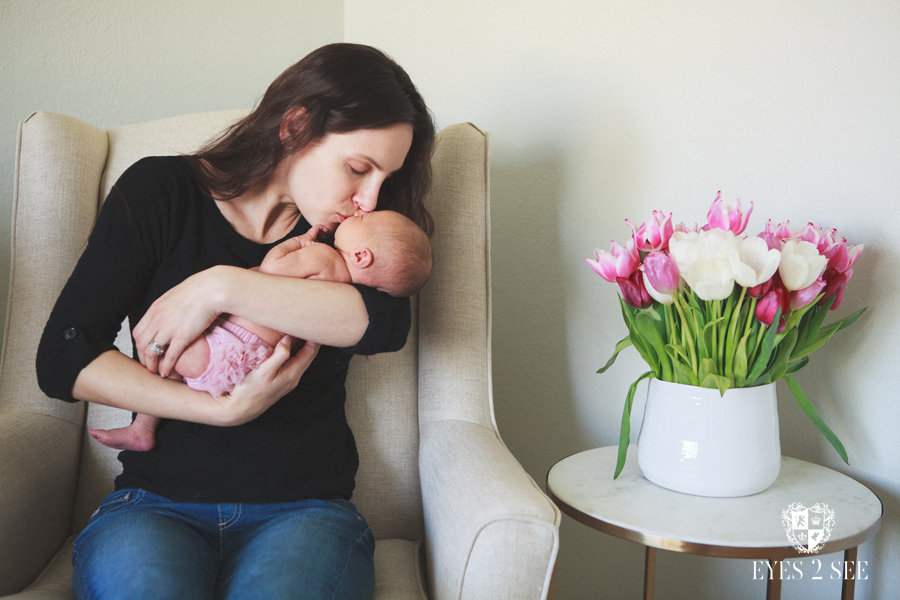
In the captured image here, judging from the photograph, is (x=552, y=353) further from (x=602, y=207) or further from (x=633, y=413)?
(x=602, y=207)

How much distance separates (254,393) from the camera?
3.01ft

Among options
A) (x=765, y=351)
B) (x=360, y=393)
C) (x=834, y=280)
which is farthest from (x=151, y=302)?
(x=834, y=280)

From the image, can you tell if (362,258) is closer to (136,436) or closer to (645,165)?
(136,436)

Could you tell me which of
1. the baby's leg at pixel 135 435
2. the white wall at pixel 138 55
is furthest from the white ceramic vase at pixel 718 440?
the white wall at pixel 138 55

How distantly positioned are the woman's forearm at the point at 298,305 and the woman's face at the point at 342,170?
0.44 ft

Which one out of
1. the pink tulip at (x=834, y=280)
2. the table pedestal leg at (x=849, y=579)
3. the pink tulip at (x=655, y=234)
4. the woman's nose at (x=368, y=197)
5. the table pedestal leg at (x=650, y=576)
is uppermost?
the woman's nose at (x=368, y=197)

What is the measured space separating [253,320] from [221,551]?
0.35 m

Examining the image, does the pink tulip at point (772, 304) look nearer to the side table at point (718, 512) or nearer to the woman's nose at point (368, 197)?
the side table at point (718, 512)

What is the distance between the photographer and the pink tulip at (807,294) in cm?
92

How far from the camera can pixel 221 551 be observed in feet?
3.08

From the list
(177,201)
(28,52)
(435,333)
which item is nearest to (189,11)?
(28,52)

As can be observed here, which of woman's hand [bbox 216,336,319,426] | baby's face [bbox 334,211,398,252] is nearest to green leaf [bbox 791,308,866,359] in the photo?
baby's face [bbox 334,211,398,252]

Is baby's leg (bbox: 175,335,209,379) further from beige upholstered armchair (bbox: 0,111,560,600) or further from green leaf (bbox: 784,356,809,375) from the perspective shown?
green leaf (bbox: 784,356,809,375)

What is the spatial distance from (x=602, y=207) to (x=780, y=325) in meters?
0.56
